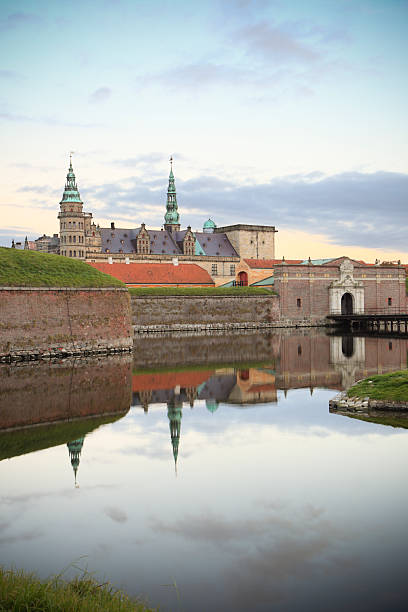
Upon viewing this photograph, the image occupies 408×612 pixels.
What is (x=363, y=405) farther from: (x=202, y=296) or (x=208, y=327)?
(x=202, y=296)

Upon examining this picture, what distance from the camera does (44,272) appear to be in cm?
3606

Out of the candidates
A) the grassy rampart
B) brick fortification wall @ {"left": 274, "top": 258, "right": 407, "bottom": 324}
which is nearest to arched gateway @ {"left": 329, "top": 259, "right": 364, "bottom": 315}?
brick fortification wall @ {"left": 274, "top": 258, "right": 407, "bottom": 324}

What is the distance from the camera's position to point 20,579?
6883mm

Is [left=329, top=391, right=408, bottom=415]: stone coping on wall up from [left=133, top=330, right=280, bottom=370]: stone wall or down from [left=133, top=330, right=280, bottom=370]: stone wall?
down

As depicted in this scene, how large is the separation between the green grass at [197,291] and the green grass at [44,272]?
1534cm

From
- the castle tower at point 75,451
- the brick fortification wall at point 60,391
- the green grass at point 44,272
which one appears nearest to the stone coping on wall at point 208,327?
the green grass at point 44,272

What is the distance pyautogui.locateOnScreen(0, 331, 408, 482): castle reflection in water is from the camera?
52.7 feet

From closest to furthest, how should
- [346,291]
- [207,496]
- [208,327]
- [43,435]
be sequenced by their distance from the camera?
[207,496] < [43,435] < [208,327] < [346,291]

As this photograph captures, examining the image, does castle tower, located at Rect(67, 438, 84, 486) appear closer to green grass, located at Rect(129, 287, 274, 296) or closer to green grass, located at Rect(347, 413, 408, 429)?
green grass, located at Rect(347, 413, 408, 429)

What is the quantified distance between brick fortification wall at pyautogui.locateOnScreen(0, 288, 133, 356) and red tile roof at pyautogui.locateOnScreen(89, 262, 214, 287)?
25741 millimetres

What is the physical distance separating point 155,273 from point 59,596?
60414mm

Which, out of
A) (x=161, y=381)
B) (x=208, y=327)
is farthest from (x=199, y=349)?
(x=208, y=327)

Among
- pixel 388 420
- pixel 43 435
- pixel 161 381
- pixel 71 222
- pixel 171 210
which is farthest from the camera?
pixel 171 210

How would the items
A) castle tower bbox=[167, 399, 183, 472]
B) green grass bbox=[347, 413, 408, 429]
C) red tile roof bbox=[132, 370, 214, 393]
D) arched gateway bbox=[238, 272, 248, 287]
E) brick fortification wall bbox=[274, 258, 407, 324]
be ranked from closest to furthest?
castle tower bbox=[167, 399, 183, 472] < green grass bbox=[347, 413, 408, 429] < red tile roof bbox=[132, 370, 214, 393] < brick fortification wall bbox=[274, 258, 407, 324] < arched gateway bbox=[238, 272, 248, 287]
